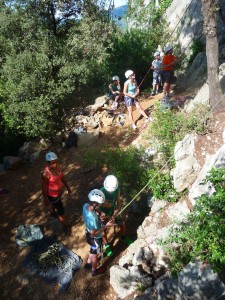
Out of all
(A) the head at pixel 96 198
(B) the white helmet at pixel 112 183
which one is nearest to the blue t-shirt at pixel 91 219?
(A) the head at pixel 96 198

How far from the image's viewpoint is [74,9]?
428 inches

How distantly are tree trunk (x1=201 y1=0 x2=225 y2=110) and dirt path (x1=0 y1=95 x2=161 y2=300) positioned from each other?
3426mm

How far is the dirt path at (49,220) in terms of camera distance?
5.31 meters

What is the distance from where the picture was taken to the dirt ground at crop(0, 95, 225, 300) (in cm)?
532

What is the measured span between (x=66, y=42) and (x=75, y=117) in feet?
10.0

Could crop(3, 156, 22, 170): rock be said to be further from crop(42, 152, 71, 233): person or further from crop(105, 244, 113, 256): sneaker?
crop(105, 244, 113, 256): sneaker

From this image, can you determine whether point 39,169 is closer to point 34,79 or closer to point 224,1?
point 34,79

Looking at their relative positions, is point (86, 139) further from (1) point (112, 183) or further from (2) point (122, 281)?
(2) point (122, 281)

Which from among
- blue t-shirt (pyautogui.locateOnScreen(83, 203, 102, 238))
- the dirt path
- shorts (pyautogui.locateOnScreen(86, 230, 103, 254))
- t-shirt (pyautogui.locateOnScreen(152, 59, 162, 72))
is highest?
t-shirt (pyautogui.locateOnScreen(152, 59, 162, 72))

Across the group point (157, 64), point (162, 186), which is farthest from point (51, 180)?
point (157, 64)

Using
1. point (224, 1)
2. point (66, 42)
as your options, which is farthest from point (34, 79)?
point (224, 1)

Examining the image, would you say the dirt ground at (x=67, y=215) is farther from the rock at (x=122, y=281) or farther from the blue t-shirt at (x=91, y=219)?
the blue t-shirt at (x=91, y=219)

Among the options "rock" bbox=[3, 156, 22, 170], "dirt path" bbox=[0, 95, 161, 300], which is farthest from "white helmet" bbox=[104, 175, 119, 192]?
"rock" bbox=[3, 156, 22, 170]

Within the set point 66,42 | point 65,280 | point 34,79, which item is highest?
point 66,42
